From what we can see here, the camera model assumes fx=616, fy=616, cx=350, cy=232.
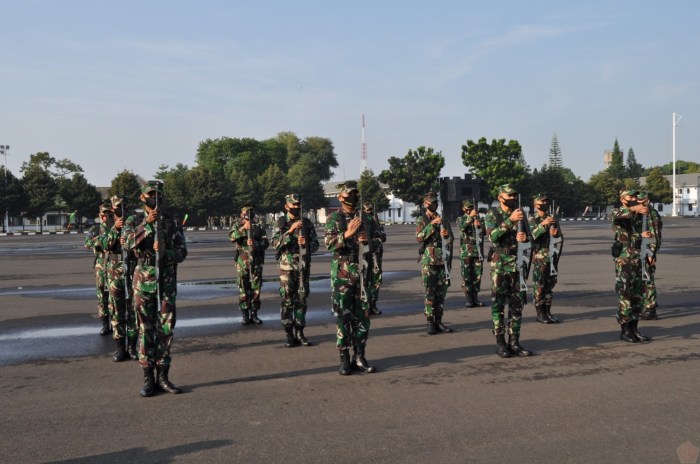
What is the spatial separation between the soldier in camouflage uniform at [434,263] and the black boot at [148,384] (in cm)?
471

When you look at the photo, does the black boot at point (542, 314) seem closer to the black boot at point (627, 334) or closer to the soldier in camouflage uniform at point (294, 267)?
the black boot at point (627, 334)

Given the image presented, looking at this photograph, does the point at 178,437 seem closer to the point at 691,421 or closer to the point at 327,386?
the point at 327,386

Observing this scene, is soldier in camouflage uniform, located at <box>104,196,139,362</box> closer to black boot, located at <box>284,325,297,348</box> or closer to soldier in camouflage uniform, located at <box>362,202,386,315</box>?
black boot, located at <box>284,325,297,348</box>

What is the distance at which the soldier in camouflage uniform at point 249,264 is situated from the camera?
11125mm

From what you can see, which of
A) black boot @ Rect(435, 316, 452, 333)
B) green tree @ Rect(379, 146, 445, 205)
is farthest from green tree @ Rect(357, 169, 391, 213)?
black boot @ Rect(435, 316, 452, 333)

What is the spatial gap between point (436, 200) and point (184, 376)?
477 cm

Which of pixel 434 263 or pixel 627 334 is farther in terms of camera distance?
pixel 434 263

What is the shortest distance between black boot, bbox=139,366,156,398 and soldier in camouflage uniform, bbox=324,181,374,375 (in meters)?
2.17

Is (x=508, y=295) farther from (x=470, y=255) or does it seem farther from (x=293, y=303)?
(x=470, y=255)

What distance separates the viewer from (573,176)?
7367 inches

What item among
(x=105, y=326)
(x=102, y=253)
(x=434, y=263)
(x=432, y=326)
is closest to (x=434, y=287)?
(x=434, y=263)

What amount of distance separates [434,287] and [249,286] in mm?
3443

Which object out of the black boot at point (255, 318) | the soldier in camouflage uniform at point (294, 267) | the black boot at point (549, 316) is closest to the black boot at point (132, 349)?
the soldier in camouflage uniform at point (294, 267)

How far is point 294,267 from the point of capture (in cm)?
926
